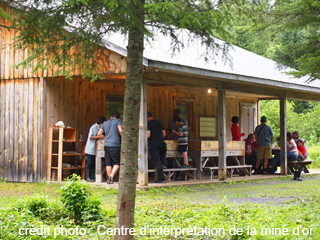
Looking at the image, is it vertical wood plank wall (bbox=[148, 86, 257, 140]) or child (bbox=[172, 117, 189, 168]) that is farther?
vertical wood plank wall (bbox=[148, 86, 257, 140])

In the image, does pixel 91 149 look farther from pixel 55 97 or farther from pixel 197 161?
pixel 197 161

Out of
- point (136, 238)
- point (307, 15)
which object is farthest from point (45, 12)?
point (307, 15)

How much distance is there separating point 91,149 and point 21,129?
2.42m

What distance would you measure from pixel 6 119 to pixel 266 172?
372 inches

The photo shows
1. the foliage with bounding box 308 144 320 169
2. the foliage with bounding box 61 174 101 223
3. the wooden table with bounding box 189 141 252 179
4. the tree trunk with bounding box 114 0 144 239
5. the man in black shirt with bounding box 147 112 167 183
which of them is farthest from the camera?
the foliage with bounding box 308 144 320 169

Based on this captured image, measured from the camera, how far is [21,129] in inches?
524

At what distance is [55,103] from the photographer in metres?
13.1

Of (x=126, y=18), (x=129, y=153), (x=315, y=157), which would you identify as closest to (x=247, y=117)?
(x=315, y=157)

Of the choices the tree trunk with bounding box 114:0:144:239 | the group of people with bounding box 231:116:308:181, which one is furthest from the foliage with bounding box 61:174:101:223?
the group of people with bounding box 231:116:308:181

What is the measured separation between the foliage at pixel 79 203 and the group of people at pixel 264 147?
32.2ft

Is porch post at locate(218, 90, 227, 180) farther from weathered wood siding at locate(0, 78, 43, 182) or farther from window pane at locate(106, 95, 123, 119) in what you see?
weathered wood siding at locate(0, 78, 43, 182)

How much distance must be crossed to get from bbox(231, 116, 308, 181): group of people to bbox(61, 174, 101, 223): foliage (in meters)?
9.82

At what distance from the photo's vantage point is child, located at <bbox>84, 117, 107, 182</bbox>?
12633mm

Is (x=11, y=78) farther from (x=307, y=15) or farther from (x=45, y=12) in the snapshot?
(x=307, y=15)
